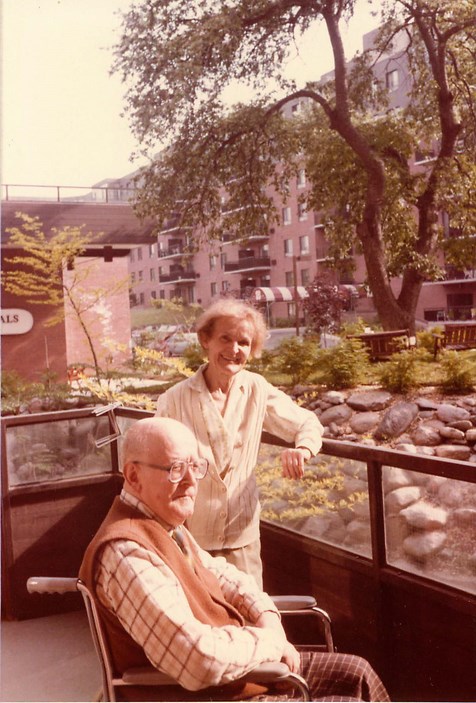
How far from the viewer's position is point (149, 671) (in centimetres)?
120

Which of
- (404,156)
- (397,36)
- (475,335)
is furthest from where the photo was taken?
(404,156)

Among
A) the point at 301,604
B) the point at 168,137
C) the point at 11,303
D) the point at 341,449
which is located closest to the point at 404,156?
the point at 168,137

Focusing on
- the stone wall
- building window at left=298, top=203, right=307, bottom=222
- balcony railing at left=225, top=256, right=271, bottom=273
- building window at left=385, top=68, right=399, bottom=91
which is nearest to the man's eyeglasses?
the stone wall

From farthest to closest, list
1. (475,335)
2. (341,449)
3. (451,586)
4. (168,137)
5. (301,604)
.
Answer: (475,335), (168,137), (341,449), (451,586), (301,604)

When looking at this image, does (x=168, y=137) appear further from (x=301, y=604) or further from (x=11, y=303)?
(x=301, y=604)

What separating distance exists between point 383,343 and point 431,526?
627 cm

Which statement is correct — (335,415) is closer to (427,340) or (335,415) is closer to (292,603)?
(427,340)

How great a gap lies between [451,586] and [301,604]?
44 centimetres

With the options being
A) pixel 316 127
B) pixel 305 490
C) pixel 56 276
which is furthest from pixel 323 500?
pixel 56 276

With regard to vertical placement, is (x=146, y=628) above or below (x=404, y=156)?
below

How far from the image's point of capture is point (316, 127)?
873 centimetres

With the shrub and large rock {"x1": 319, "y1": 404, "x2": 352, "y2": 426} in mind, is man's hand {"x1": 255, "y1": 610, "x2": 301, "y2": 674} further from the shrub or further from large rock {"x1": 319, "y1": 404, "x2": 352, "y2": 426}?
the shrub

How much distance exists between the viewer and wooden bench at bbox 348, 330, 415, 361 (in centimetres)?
798

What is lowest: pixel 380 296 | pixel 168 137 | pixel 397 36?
pixel 380 296
